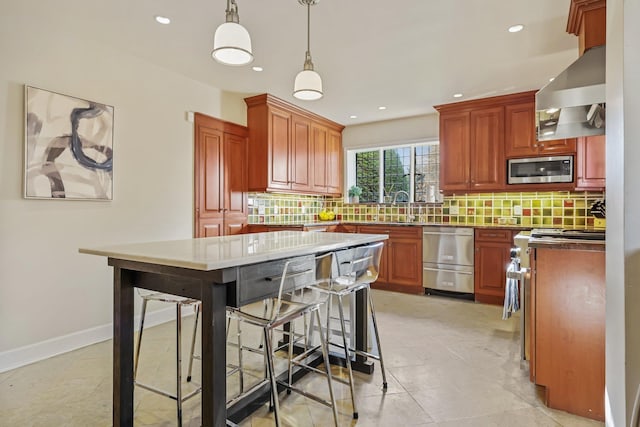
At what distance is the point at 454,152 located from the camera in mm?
4543

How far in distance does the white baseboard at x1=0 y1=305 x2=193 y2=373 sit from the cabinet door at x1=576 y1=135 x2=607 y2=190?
460cm

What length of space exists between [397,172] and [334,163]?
3.31 feet

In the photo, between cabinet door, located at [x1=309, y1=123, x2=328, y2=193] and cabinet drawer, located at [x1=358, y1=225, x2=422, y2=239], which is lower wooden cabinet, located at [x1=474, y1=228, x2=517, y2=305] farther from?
cabinet door, located at [x1=309, y1=123, x2=328, y2=193]

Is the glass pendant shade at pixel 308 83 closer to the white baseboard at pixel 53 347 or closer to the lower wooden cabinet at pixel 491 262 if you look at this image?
the white baseboard at pixel 53 347

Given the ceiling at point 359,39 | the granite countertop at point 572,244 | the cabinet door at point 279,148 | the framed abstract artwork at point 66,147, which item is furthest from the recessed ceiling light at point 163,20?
the granite countertop at point 572,244

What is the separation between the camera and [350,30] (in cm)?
268

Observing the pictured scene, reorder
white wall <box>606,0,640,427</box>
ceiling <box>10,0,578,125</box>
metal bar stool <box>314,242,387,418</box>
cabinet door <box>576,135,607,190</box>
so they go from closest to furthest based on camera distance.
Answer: white wall <box>606,0,640,427</box> < metal bar stool <box>314,242,387,418</box> < ceiling <box>10,0,578,125</box> < cabinet door <box>576,135,607,190</box>

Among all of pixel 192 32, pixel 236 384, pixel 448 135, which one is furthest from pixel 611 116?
pixel 448 135

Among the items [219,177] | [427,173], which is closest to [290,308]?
[219,177]

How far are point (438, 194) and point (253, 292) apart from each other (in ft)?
13.7

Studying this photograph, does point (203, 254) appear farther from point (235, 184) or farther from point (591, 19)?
point (235, 184)

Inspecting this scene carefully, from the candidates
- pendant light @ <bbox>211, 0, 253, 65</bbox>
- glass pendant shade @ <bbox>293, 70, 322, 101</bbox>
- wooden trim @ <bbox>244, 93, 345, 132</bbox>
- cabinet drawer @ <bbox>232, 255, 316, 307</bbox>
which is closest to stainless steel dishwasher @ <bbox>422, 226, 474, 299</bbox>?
wooden trim @ <bbox>244, 93, 345, 132</bbox>

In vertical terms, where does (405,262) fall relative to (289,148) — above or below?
below

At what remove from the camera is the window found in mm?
5215
